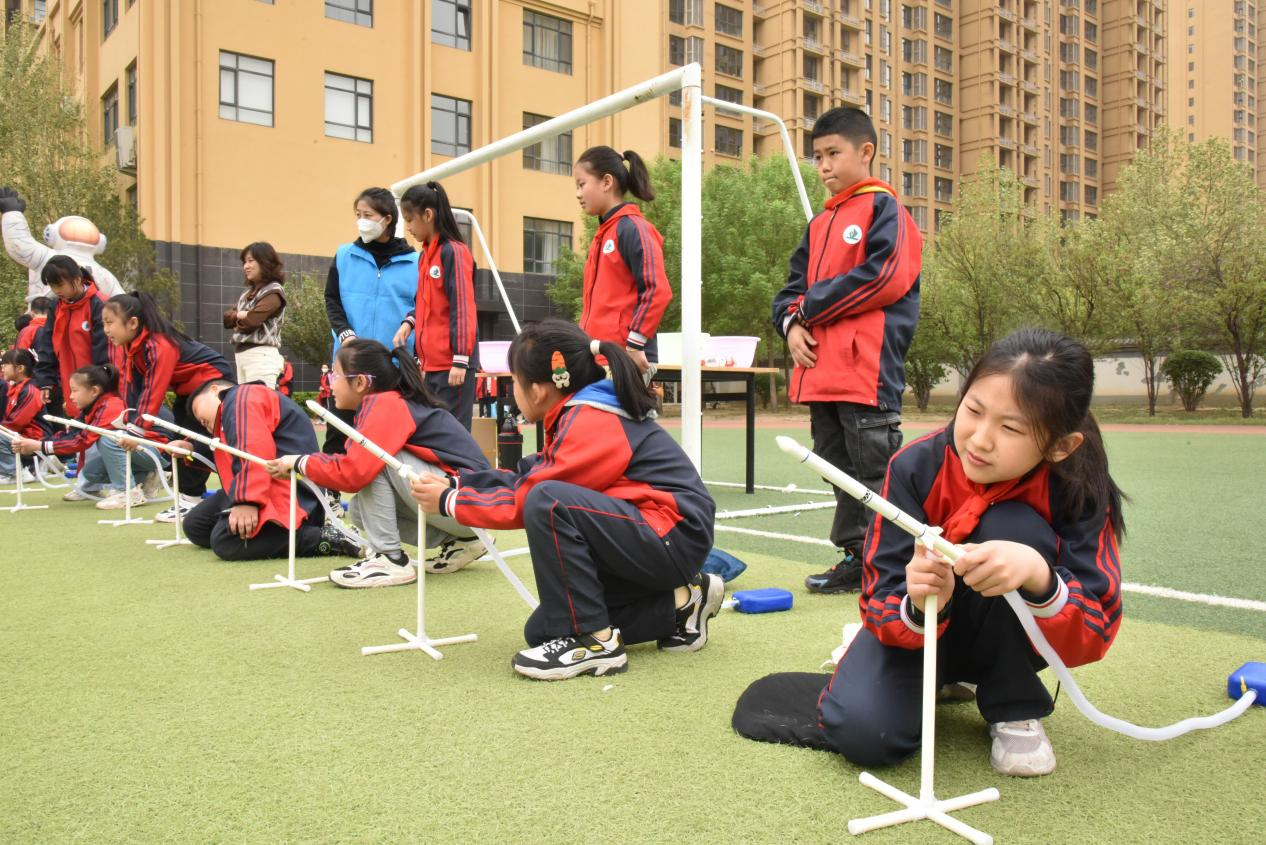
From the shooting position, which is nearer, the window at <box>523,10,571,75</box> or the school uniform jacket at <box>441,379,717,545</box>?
the school uniform jacket at <box>441,379,717,545</box>

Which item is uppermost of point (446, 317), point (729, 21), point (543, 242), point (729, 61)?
point (729, 21)

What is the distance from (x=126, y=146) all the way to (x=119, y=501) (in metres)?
16.5

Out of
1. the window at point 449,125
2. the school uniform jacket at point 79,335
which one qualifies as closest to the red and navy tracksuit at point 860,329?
the school uniform jacket at point 79,335

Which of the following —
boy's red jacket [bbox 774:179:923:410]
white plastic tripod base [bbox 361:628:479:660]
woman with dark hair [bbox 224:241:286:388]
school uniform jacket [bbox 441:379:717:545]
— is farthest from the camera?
woman with dark hair [bbox 224:241:286:388]

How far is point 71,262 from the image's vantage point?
6.55 meters

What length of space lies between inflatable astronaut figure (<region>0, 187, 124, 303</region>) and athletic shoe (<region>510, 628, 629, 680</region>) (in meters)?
7.24

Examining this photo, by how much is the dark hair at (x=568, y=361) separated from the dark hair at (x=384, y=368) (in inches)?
50.5

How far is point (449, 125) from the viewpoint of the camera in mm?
23656

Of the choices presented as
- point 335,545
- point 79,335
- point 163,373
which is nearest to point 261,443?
point 335,545

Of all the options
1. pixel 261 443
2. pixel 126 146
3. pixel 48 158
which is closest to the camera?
pixel 261 443

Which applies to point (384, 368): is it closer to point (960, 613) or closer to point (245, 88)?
point (960, 613)

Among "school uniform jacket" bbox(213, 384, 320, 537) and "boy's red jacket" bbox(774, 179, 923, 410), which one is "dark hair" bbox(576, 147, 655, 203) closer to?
"boy's red jacket" bbox(774, 179, 923, 410)

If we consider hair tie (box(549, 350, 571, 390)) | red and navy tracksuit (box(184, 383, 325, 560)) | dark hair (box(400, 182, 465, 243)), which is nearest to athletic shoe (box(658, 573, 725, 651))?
hair tie (box(549, 350, 571, 390))

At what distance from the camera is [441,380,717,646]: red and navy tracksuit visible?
103 inches
